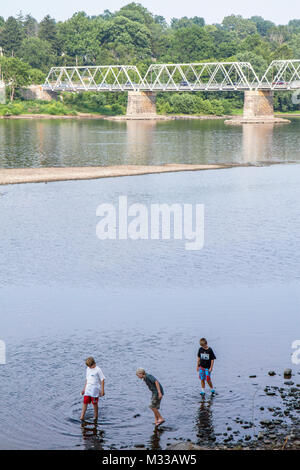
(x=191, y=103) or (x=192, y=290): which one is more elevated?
(x=191, y=103)

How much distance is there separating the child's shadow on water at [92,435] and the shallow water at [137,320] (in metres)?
0.05

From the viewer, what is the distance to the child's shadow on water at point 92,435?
19.0m

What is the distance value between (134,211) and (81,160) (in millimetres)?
33991

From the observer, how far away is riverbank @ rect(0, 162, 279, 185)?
2758 inches

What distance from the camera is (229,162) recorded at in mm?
86875

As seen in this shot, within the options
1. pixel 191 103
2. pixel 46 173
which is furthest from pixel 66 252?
pixel 191 103

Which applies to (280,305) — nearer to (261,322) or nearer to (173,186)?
(261,322)

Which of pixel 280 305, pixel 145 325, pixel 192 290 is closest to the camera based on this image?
pixel 145 325

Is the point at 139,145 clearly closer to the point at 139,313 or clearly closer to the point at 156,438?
the point at 139,313

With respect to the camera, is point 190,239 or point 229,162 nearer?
point 190,239

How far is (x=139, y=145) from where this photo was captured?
10619 centimetres

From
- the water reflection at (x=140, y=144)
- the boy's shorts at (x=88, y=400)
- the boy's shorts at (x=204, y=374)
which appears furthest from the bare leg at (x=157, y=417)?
the water reflection at (x=140, y=144)

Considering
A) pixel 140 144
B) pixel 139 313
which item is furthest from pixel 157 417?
pixel 140 144

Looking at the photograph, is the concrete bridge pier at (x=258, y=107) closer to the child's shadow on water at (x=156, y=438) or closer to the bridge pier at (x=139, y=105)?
the bridge pier at (x=139, y=105)
